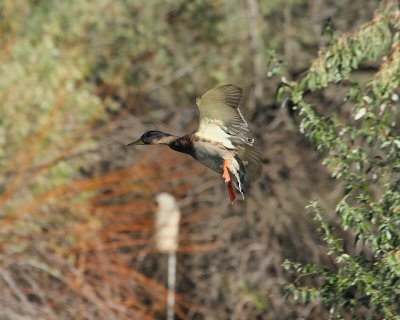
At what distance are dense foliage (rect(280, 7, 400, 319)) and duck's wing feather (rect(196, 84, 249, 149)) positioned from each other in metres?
0.26

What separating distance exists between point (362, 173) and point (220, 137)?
2.33 ft

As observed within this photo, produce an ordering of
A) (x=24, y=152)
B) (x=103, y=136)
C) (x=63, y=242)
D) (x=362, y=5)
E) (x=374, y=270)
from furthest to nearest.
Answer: (x=362, y=5) → (x=103, y=136) → (x=24, y=152) → (x=63, y=242) → (x=374, y=270)

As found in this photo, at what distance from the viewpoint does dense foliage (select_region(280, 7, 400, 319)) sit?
13.9 ft

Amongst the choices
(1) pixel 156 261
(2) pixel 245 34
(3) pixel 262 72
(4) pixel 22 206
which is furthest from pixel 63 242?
(2) pixel 245 34

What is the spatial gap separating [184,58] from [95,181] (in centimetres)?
237

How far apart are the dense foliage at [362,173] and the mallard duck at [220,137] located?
0.28 m

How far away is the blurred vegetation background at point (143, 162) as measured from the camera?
8.29 meters

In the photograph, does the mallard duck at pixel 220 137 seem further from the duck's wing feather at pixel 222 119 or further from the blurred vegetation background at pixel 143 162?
the blurred vegetation background at pixel 143 162

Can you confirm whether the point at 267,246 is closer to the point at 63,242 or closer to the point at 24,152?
the point at 63,242

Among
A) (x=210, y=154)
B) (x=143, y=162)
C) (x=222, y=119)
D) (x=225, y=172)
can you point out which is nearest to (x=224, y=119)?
(x=222, y=119)

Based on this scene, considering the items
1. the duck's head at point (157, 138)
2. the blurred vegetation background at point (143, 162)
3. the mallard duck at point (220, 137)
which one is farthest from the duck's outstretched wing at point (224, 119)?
the blurred vegetation background at point (143, 162)

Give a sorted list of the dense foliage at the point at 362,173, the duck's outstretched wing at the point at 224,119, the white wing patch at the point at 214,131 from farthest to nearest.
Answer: the white wing patch at the point at 214,131 → the duck's outstretched wing at the point at 224,119 → the dense foliage at the point at 362,173

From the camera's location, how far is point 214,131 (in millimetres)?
4934

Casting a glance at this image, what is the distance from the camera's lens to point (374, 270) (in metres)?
4.33
